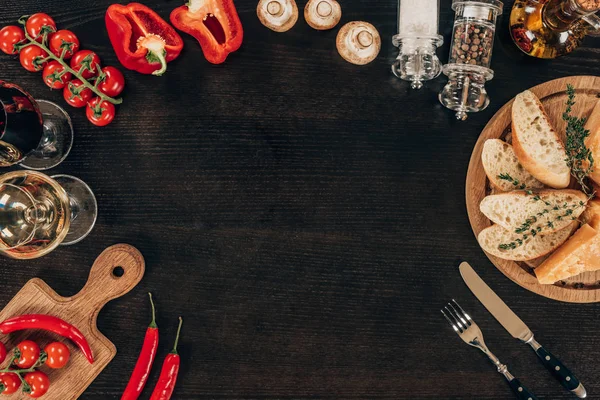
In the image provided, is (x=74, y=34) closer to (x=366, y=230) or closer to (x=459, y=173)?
(x=366, y=230)

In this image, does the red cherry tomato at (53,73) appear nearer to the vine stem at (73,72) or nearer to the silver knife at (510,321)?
the vine stem at (73,72)

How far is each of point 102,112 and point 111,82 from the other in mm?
77

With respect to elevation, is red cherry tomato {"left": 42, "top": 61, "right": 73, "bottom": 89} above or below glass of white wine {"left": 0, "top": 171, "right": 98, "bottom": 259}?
above

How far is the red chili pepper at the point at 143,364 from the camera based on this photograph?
1.25 meters

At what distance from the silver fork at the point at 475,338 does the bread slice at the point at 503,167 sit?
13.2 inches

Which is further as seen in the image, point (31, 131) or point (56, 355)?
point (56, 355)

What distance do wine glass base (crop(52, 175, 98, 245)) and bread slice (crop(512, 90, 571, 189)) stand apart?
1060mm

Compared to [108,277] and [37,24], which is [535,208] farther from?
[37,24]

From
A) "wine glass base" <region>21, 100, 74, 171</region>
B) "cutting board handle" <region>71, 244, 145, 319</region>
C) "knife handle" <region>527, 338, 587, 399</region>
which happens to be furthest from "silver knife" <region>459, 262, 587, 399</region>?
"wine glass base" <region>21, 100, 74, 171</region>

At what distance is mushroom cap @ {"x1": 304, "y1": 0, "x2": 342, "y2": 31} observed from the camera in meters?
1.22

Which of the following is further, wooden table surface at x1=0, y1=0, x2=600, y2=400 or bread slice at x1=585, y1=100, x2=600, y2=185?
wooden table surface at x1=0, y1=0, x2=600, y2=400

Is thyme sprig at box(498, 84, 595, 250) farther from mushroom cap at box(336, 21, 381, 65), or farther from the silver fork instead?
mushroom cap at box(336, 21, 381, 65)

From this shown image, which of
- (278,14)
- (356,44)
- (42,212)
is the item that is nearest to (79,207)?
(42,212)

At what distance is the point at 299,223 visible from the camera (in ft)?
4.21
